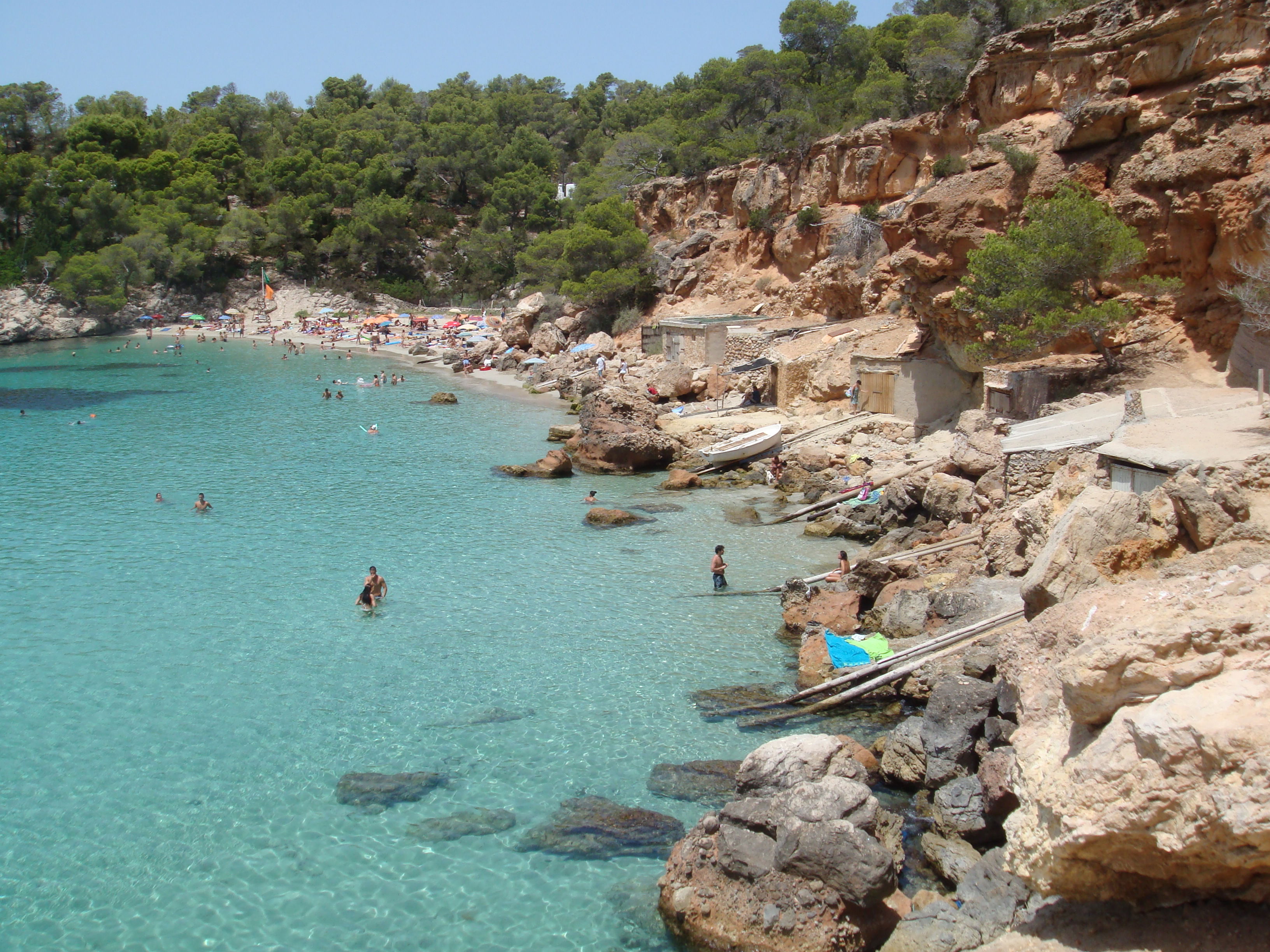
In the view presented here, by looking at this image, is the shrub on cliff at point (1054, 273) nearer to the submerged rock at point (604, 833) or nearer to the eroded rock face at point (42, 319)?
the submerged rock at point (604, 833)

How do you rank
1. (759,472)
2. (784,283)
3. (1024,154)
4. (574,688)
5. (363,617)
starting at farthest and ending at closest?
(784,283) → (759,472) → (1024,154) → (363,617) → (574,688)

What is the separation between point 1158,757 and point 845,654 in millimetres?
6966

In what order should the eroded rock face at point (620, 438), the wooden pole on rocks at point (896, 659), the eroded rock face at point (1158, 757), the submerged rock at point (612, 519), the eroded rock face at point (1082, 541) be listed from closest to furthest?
the eroded rock face at point (1158, 757)
the eroded rock face at point (1082, 541)
the wooden pole on rocks at point (896, 659)
the submerged rock at point (612, 519)
the eroded rock face at point (620, 438)

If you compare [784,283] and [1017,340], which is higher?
[784,283]

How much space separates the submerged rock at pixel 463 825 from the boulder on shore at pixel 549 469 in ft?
47.9

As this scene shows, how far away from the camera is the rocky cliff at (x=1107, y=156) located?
681 inches

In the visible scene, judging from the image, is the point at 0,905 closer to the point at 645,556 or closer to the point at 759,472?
the point at 645,556

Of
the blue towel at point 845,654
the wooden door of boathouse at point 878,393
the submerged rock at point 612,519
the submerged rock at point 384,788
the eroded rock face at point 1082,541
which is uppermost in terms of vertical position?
the wooden door of boathouse at point 878,393

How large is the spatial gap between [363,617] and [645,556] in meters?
5.21

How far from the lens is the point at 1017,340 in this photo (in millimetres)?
18156

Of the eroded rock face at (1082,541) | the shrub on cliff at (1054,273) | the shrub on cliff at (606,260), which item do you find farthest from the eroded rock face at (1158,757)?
the shrub on cliff at (606,260)

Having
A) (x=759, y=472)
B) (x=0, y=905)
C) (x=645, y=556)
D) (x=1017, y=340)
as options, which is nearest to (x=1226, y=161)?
(x=1017, y=340)

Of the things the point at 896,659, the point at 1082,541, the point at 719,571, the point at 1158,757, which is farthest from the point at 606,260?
the point at 1158,757

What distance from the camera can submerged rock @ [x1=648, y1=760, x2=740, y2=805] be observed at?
9.56 metres
